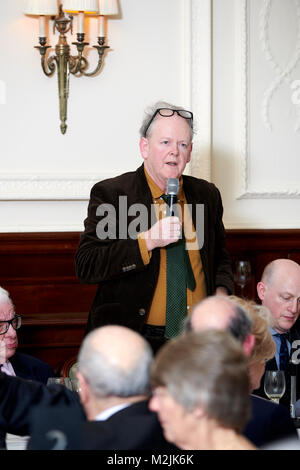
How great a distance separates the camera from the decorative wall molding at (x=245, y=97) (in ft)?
15.0

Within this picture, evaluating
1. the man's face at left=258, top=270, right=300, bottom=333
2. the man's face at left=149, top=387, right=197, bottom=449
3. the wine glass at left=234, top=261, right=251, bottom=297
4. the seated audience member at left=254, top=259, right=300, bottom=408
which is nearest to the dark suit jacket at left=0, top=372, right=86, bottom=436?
the man's face at left=149, top=387, right=197, bottom=449

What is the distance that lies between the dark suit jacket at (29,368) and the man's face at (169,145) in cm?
103

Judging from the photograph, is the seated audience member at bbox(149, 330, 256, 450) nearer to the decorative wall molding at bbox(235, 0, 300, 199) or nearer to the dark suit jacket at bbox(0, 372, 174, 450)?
the dark suit jacket at bbox(0, 372, 174, 450)

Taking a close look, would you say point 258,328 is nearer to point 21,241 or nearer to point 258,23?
point 21,241

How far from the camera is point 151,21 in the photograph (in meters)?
4.50

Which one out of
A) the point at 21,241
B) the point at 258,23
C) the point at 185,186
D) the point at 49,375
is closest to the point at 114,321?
the point at 49,375

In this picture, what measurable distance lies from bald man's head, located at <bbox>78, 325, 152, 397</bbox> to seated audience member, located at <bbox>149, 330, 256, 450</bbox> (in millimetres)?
98

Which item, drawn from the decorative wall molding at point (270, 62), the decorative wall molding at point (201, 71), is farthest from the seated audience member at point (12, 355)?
the decorative wall molding at point (270, 62)

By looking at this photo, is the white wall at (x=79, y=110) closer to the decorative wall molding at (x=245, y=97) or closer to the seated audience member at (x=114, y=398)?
the decorative wall molding at (x=245, y=97)

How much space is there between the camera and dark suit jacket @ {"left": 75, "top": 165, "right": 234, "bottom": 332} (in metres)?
3.22

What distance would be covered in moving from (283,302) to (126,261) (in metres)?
0.89

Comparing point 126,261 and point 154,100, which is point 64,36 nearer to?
point 154,100
